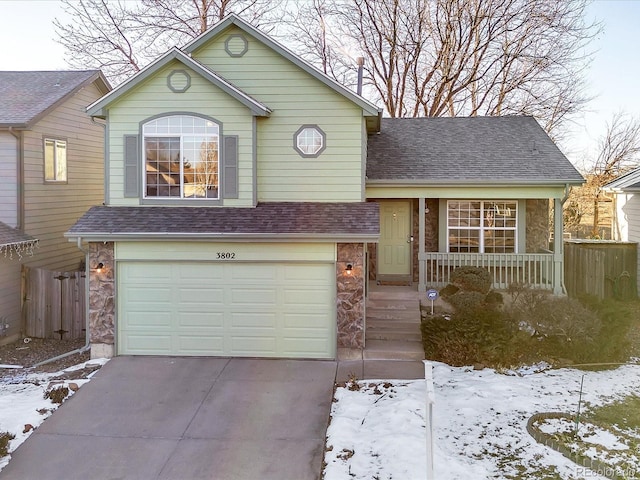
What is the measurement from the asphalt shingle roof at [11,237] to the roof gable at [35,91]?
2.34 meters

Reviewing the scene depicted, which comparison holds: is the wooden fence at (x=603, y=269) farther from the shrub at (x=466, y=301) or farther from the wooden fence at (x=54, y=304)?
the wooden fence at (x=54, y=304)

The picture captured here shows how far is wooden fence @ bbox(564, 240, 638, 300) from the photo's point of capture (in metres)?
15.0

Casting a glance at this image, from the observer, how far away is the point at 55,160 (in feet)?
48.0

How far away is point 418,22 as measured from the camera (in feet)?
74.4

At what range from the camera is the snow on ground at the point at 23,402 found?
7605mm

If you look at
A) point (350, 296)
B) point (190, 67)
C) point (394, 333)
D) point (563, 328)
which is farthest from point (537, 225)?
point (190, 67)

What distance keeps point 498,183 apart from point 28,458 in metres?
10.7

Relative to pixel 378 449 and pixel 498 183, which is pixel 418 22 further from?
pixel 378 449

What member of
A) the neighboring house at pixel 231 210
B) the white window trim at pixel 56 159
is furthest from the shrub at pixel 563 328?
the white window trim at pixel 56 159

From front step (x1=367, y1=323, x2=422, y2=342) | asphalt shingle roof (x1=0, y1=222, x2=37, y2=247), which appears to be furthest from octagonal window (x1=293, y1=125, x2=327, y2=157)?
asphalt shingle roof (x1=0, y1=222, x2=37, y2=247)

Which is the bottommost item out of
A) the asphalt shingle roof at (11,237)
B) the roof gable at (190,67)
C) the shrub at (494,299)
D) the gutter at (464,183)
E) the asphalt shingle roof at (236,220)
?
the shrub at (494,299)

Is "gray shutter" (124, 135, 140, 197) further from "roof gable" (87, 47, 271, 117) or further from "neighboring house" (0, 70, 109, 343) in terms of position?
"neighboring house" (0, 70, 109, 343)

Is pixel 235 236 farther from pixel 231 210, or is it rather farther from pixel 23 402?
pixel 23 402

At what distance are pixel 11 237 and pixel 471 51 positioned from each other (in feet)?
60.4
